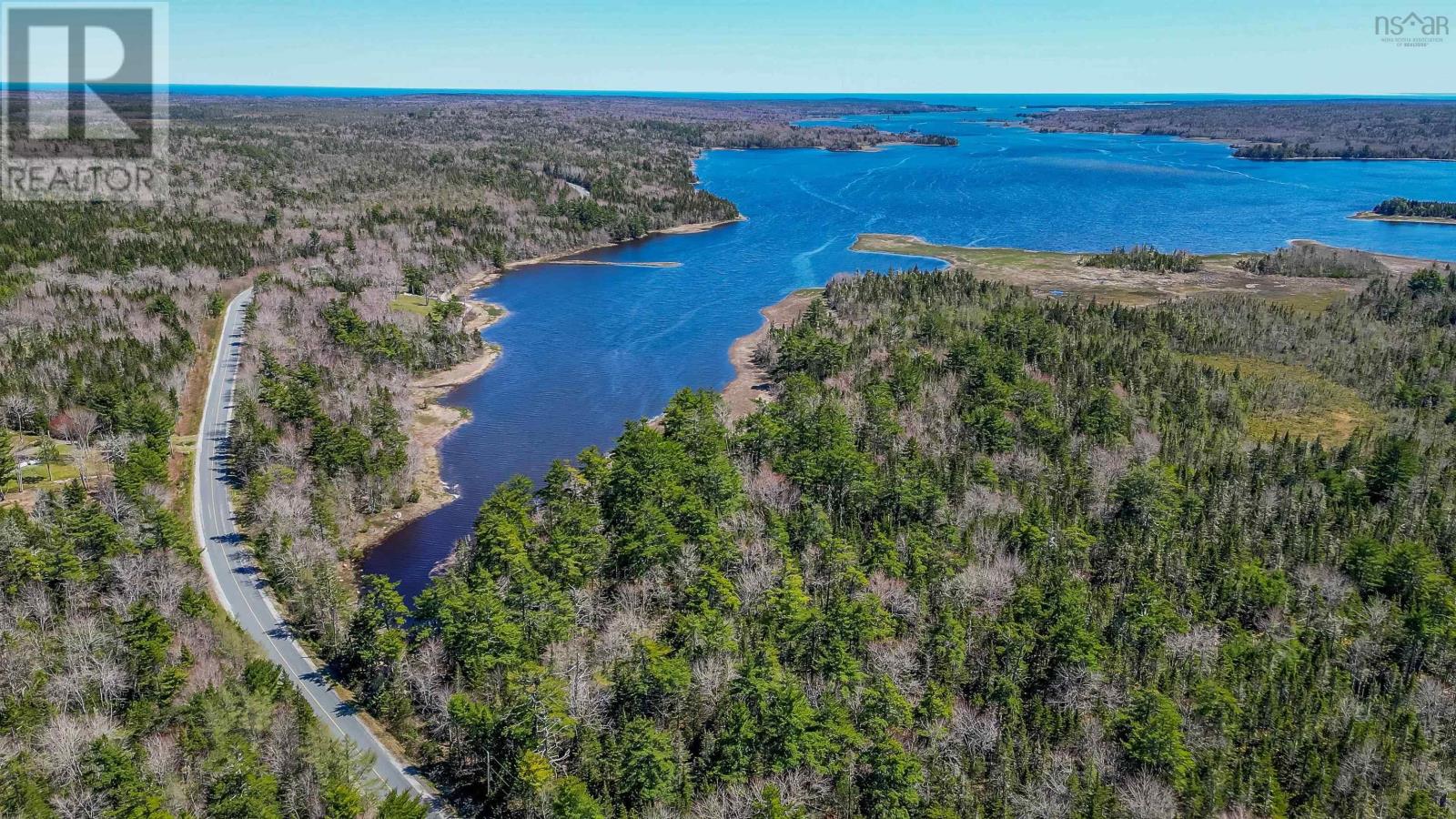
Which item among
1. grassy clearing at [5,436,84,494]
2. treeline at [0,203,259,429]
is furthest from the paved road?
grassy clearing at [5,436,84,494]

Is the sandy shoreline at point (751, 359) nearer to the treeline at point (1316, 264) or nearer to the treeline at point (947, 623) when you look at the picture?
→ the treeline at point (947, 623)

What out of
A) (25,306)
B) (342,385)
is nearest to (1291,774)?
(342,385)

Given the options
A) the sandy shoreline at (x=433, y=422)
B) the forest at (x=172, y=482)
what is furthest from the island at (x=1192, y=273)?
the forest at (x=172, y=482)

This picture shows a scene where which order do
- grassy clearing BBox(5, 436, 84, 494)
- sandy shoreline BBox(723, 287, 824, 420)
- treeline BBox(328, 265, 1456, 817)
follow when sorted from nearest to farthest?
treeline BBox(328, 265, 1456, 817)
grassy clearing BBox(5, 436, 84, 494)
sandy shoreline BBox(723, 287, 824, 420)

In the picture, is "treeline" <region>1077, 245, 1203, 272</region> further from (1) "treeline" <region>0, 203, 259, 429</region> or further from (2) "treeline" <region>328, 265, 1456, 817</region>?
(1) "treeline" <region>0, 203, 259, 429</region>

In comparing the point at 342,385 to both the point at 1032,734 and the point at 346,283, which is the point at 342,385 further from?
the point at 1032,734

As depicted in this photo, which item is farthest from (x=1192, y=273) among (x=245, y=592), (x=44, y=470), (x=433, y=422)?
(x=44, y=470)
